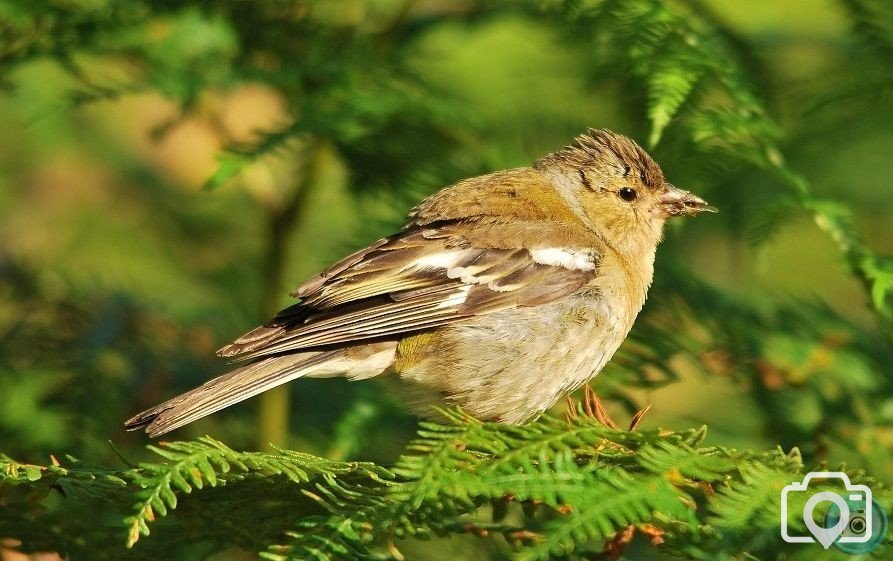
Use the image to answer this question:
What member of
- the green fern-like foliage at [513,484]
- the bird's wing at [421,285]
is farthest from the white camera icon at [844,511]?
the bird's wing at [421,285]

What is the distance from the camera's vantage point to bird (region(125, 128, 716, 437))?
13.5 feet

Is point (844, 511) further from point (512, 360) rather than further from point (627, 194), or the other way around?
point (627, 194)

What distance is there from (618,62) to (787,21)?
1781mm

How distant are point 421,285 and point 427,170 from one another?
3.28 ft

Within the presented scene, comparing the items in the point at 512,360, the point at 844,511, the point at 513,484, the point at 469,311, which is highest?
the point at 513,484

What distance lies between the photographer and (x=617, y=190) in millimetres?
5094

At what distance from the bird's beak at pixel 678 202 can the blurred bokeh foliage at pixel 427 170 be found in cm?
8

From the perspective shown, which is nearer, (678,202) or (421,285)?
(421,285)

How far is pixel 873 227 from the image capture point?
22.8 ft

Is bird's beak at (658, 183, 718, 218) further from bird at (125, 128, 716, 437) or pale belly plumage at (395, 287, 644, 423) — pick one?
pale belly plumage at (395, 287, 644, 423)

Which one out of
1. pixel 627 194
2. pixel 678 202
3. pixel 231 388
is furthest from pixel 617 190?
pixel 231 388

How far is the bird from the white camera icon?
1.49 meters

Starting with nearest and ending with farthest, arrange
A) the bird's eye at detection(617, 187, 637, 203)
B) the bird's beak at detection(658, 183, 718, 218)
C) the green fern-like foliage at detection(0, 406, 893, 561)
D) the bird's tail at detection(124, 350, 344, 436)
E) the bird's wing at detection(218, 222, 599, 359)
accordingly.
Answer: the green fern-like foliage at detection(0, 406, 893, 561) → the bird's tail at detection(124, 350, 344, 436) → the bird's wing at detection(218, 222, 599, 359) → the bird's beak at detection(658, 183, 718, 218) → the bird's eye at detection(617, 187, 637, 203)

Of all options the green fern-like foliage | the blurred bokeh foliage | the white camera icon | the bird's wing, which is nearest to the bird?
the bird's wing
